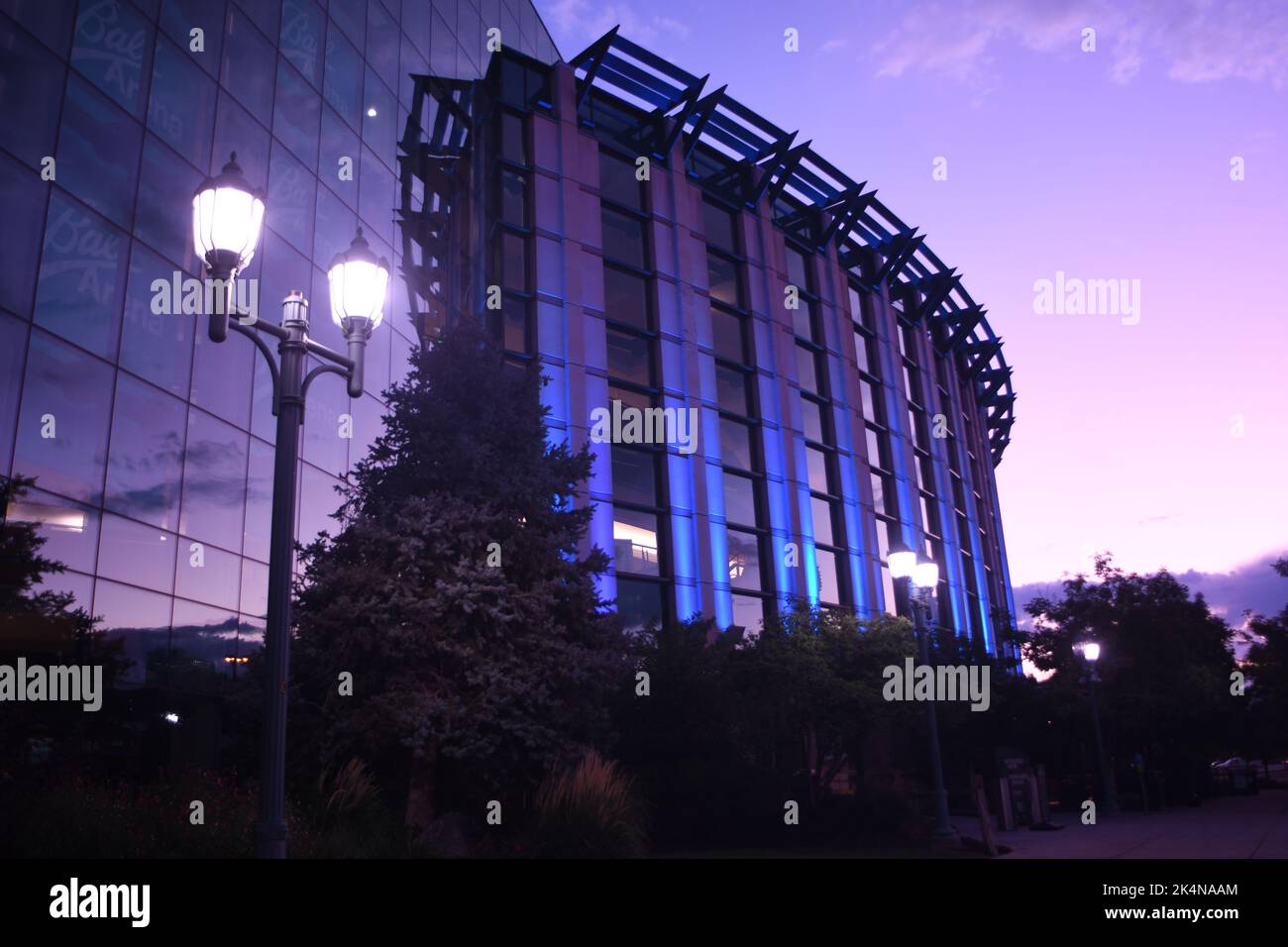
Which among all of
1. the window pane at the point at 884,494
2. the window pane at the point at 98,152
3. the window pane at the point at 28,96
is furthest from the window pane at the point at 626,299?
the window pane at the point at 28,96

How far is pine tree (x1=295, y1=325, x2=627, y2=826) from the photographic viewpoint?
1377cm

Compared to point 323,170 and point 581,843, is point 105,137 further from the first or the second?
point 581,843

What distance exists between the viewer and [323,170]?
24734 mm

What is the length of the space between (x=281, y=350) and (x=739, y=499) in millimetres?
29942

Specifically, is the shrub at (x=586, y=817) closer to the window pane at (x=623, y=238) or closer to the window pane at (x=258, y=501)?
the window pane at (x=258, y=501)

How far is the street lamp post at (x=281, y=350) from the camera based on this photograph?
6332 mm

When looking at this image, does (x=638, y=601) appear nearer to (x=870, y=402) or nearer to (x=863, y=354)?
(x=870, y=402)

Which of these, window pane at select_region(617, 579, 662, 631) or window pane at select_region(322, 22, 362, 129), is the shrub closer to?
window pane at select_region(617, 579, 662, 631)

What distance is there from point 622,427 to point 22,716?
74.1 feet

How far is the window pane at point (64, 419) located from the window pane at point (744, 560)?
2270 centimetres

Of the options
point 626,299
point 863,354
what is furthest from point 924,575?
point 863,354

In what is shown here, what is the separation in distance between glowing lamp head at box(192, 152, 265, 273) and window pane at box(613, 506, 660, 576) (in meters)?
25.3
